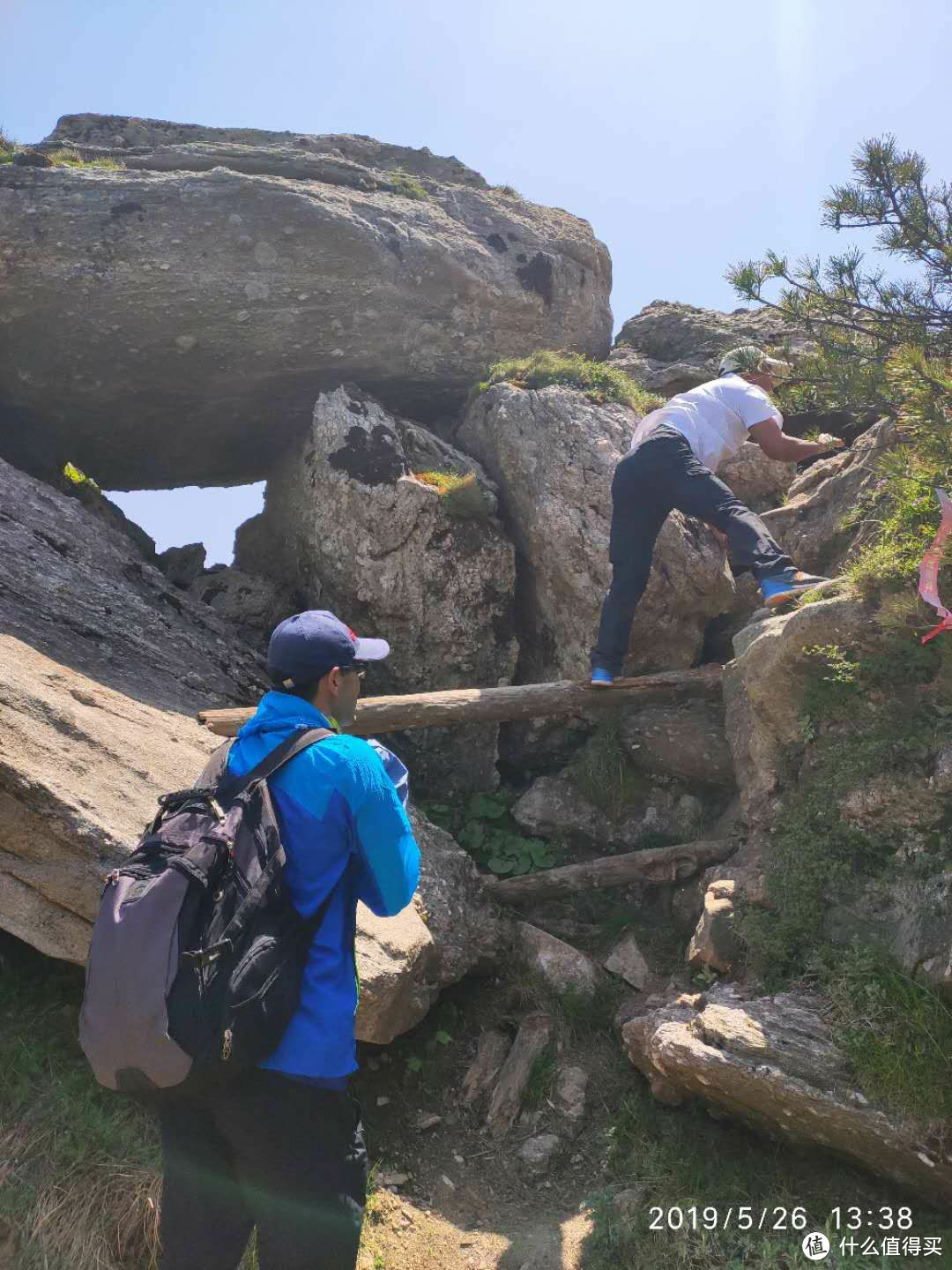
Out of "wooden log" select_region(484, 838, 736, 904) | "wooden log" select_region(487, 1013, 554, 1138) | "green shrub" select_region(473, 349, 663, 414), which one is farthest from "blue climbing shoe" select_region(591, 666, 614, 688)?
"green shrub" select_region(473, 349, 663, 414)

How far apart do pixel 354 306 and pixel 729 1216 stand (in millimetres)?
9125

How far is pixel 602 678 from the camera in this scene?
7.98 metres

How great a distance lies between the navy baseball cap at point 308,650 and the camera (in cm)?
381

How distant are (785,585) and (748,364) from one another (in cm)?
271

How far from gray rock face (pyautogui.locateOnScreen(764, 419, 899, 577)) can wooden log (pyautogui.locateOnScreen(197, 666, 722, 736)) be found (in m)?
1.37

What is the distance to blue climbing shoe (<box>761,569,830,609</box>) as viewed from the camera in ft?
22.8

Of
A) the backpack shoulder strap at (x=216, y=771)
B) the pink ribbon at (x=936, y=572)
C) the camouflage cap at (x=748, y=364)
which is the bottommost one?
the backpack shoulder strap at (x=216, y=771)

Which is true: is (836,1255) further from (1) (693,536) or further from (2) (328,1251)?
(1) (693,536)

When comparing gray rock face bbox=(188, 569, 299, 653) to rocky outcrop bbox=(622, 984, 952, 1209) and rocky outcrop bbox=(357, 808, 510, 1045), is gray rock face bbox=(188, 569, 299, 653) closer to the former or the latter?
rocky outcrop bbox=(357, 808, 510, 1045)

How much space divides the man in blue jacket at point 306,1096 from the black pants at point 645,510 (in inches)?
186

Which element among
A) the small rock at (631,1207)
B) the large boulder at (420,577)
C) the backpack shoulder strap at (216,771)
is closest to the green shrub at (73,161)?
the large boulder at (420,577)

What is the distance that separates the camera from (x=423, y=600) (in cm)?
942

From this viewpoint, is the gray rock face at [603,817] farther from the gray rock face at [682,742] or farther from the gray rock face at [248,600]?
the gray rock face at [248,600]

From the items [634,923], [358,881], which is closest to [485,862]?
[634,923]
